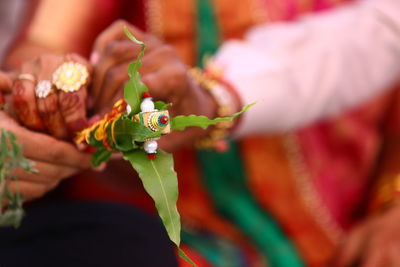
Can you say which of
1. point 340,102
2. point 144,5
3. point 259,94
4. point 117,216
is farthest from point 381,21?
point 117,216

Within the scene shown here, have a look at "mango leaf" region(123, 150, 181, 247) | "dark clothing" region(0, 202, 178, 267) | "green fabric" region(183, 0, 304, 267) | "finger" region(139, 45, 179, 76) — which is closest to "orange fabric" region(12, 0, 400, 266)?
"green fabric" region(183, 0, 304, 267)

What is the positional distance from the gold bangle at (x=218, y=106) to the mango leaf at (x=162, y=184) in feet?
0.80

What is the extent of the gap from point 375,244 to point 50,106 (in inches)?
19.8

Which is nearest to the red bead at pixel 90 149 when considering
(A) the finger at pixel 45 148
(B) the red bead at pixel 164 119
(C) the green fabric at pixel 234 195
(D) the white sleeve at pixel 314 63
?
(A) the finger at pixel 45 148

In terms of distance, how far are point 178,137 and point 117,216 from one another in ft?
0.36

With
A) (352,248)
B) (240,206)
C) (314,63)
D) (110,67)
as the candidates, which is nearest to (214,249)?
(240,206)

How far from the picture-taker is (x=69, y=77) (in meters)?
0.42

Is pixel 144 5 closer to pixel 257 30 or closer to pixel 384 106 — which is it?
pixel 257 30

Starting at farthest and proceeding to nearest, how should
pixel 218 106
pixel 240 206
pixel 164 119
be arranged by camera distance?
pixel 240 206 → pixel 218 106 → pixel 164 119

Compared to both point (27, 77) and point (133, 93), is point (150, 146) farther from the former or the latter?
point (27, 77)

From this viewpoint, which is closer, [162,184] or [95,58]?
[162,184]

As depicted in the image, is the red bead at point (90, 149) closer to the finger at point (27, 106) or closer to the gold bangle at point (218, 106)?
the finger at point (27, 106)

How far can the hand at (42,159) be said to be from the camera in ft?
1.29

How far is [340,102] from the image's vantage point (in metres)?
0.75
